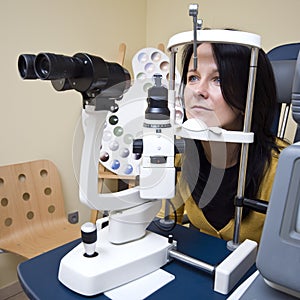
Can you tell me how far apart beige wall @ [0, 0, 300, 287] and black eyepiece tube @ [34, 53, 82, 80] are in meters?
1.17

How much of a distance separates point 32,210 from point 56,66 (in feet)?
4.31

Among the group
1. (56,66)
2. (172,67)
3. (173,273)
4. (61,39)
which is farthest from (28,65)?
(61,39)

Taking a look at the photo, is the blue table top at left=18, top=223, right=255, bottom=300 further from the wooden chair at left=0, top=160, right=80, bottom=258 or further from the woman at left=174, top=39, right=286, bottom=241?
the wooden chair at left=0, top=160, right=80, bottom=258

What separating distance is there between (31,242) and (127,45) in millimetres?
1461

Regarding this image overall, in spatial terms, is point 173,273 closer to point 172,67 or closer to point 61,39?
point 172,67

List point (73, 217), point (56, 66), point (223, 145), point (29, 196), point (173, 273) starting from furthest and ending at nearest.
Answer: point (73, 217) < point (29, 196) < point (223, 145) < point (173, 273) < point (56, 66)

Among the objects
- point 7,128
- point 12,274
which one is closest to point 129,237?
point 7,128

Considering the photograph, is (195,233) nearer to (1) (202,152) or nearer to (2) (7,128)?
(1) (202,152)

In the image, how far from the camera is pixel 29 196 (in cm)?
169

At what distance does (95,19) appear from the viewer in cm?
201

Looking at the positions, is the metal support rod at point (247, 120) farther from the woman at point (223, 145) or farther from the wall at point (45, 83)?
the wall at point (45, 83)

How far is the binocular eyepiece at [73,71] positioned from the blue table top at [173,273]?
16.2 inches

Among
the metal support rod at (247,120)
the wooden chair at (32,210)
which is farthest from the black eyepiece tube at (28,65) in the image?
the wooden chair at (32,210)

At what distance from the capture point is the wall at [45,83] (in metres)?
1.63
